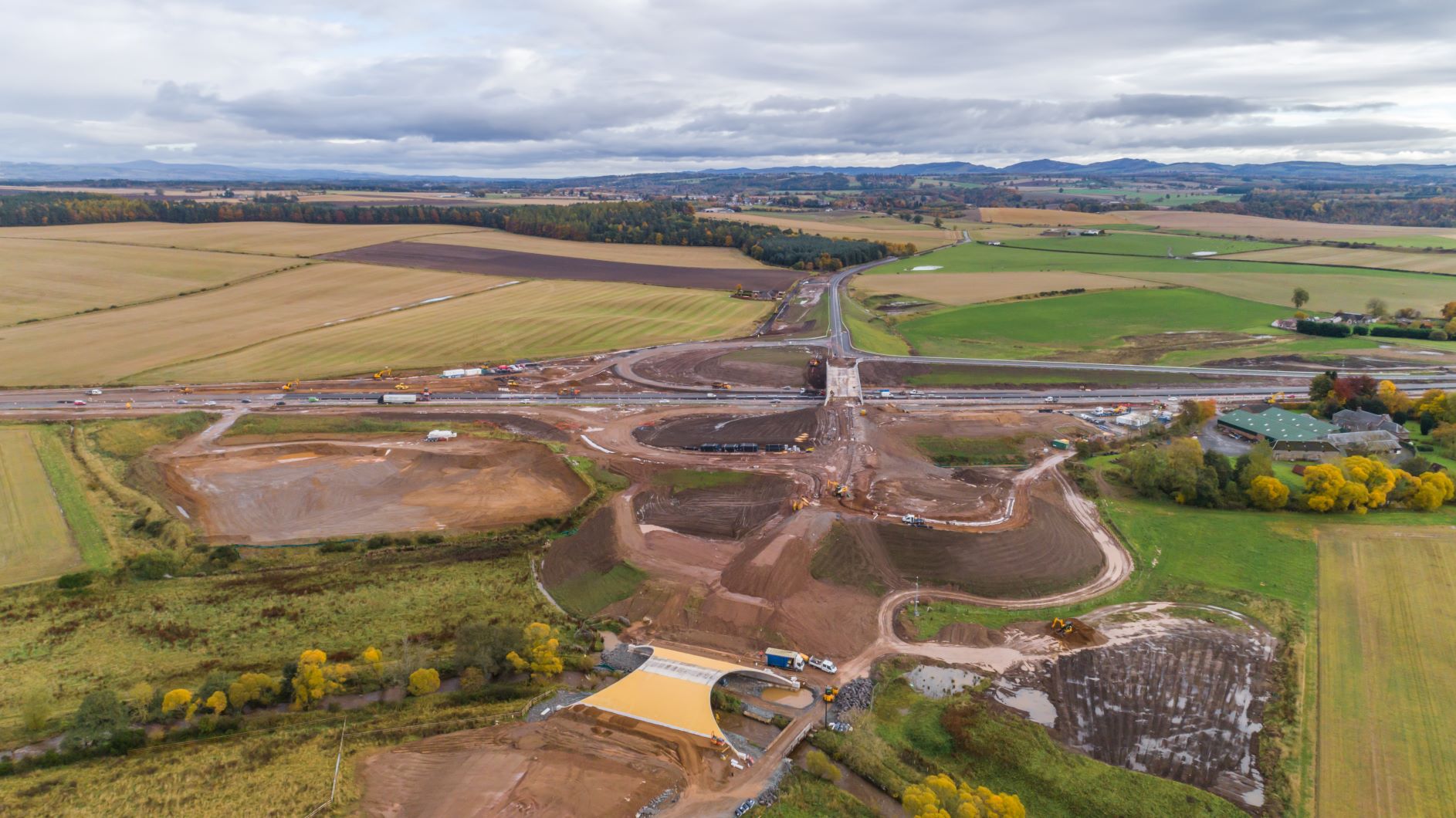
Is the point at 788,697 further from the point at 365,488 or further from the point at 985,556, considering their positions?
the point at 365,488

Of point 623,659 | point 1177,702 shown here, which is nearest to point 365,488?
point 623,659

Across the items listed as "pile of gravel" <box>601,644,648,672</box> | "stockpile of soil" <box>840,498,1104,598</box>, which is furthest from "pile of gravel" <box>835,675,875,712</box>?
"pile of gravel" <box>601,644,648,672</box>

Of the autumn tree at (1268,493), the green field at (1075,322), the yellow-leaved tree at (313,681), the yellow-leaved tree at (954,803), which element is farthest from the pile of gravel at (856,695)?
the green field at (1075,322)

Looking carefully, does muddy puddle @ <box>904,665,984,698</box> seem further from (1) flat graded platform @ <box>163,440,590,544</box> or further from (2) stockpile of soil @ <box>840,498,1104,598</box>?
(1) flat graded platform @ <box>163,440,590,544</box>

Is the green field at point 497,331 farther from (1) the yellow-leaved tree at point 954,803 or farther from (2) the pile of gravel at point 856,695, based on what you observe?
(1) the yellow-leaved tree at point 954,803

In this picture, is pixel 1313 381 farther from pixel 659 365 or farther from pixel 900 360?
pixel 659 365

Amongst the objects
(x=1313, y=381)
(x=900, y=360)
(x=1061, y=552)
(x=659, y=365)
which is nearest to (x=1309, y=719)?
(x=1061, y=552)
